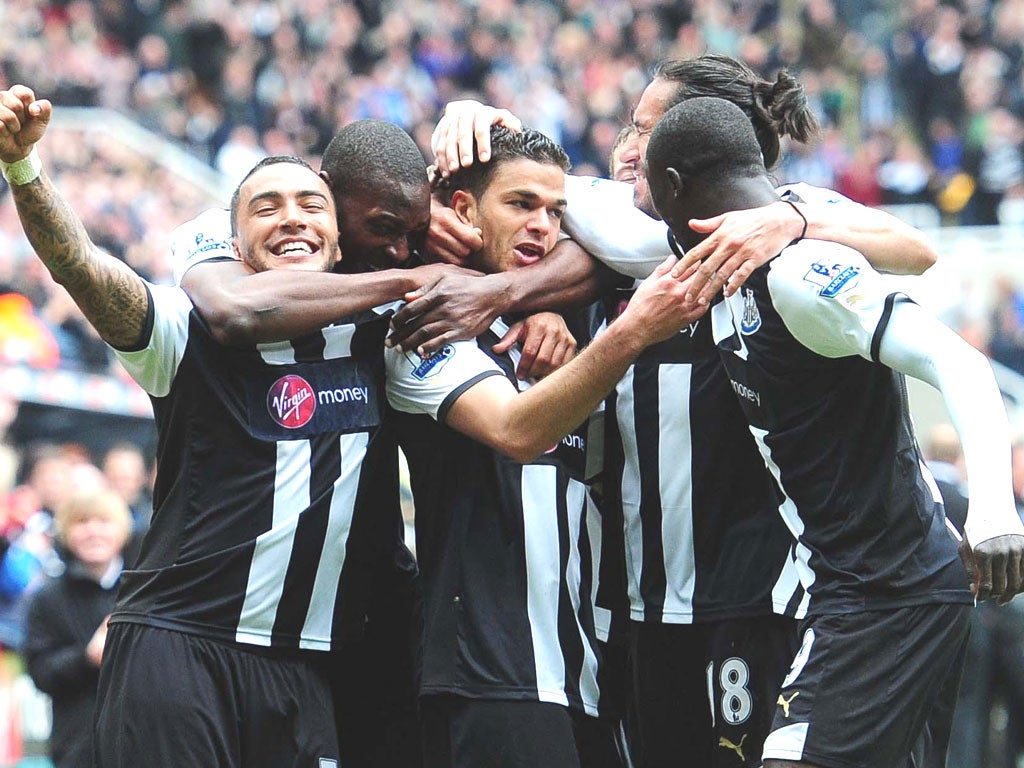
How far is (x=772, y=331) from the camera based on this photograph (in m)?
Answer: 4.57

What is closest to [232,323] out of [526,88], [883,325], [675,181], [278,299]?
[278,299]

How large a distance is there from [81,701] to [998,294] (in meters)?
12.3

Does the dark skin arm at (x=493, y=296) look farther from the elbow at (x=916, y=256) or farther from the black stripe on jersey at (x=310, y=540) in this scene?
the elbow at (x=916, y=256)

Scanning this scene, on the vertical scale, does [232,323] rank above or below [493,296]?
below

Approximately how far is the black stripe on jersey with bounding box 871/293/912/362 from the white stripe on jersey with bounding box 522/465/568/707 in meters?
1.15

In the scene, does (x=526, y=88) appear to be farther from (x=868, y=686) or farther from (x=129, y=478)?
(x=868, y=686)

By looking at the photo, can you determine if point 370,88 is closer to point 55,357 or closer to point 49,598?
point 55,357

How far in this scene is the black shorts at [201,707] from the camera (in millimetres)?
4562

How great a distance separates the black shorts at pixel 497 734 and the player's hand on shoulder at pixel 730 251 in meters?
1.29

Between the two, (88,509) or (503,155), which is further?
(88,509)

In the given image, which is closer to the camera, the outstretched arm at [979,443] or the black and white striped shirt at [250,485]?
the outstretched arm at [979,443]

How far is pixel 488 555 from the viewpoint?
479cm

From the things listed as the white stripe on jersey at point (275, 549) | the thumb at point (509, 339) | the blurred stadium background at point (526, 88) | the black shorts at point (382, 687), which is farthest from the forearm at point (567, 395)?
the blurred stadium background at point (526, 88)

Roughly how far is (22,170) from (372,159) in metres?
1.06
